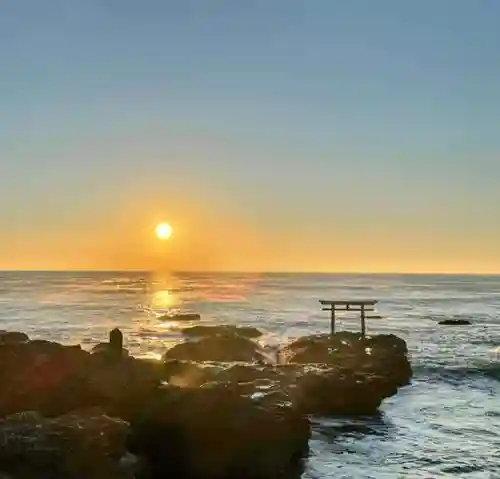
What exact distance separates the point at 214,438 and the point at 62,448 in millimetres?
5653

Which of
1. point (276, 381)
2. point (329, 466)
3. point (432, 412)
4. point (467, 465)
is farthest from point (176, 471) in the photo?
point (432, 412)

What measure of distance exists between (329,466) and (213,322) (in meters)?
66.1

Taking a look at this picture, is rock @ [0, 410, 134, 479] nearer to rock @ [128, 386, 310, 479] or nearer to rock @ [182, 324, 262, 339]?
rock @ [128, 386, 310, 479]

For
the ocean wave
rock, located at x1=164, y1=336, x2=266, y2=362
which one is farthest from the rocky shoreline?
the ocean wave

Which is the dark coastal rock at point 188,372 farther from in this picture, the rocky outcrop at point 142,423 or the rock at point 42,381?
the rock at point 42,381

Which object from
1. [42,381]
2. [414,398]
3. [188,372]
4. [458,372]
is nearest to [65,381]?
[42,381]

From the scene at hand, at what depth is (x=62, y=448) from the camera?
17.6 metres

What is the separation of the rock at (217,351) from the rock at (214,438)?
20443mm

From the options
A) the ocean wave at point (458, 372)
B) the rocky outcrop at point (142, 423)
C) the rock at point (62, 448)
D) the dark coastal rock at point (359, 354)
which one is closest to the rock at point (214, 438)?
the rocky outcrop at point (142, 423)

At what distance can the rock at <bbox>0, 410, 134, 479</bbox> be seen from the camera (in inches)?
680

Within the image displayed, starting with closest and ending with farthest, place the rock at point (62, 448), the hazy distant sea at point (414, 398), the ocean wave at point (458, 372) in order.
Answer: the rock at point (62, 448), the hazy distant sea at point (414, 398), the ocean wave at point (458, 372)

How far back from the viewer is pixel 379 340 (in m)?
45.1

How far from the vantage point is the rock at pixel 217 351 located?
142ft

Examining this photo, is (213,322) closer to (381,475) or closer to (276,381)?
(276,381)
